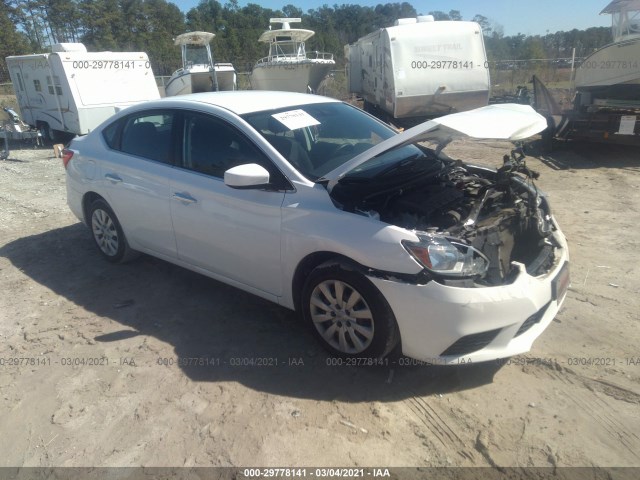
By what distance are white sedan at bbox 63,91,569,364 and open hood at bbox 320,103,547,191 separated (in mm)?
16

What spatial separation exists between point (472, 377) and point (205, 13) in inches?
2737

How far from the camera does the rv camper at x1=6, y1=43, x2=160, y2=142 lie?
40.9 feet

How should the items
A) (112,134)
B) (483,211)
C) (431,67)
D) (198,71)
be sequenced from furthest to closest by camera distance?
(198,71), (431,67), (112,134), (483,211)

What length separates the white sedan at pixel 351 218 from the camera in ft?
9.23

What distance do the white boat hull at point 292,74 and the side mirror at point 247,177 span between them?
16607 mm

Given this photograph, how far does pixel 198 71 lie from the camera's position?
17875mm

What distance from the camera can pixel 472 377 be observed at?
3.14 metres

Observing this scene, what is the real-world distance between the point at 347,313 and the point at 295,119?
160cm

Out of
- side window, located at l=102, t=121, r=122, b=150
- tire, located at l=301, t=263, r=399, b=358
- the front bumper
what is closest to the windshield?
A: tire, located at l=301, t=263, r=399, b=358

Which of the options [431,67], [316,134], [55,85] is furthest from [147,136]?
[55,85]

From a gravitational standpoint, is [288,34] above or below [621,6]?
above

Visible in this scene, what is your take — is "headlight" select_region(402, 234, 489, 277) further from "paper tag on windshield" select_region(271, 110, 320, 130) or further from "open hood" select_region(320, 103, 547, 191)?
"paper tag on windshield" select_region(271, 110, 320, 130)

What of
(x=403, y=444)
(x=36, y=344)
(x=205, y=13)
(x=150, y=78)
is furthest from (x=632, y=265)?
(x=205, y=13)

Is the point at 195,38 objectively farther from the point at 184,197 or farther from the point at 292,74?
the point at 184,197
